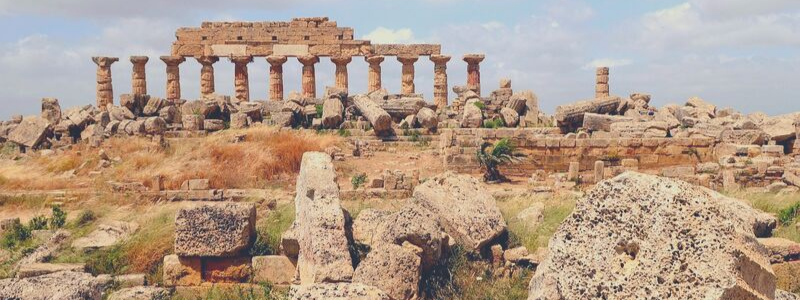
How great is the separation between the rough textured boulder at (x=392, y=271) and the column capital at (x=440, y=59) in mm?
25130

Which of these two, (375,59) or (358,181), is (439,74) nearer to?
(375,59)

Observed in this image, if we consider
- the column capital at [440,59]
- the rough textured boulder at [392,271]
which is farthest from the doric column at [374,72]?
the rough textured boulder at [392,271]

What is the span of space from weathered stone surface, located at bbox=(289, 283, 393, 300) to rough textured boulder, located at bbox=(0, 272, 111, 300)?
8.03 feet

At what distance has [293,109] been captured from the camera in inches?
868

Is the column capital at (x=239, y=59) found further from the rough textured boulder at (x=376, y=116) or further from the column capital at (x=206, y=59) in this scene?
the rough textured boulder at (x=376, y=116)

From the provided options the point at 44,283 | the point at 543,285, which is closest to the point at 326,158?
the point at 44,283

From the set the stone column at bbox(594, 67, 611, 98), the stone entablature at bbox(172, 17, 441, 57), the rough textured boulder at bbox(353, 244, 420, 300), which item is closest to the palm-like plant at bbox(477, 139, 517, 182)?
the rough textured boulder at bbox(353, 244, 420, 300)

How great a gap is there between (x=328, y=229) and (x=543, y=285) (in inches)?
110

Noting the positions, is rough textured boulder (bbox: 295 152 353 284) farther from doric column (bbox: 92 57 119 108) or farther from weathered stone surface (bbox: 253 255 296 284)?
doric column (bbox: 92 57 119 108)

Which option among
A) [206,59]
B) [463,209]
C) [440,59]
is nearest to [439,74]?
[440,59]

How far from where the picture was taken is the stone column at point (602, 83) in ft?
97.4

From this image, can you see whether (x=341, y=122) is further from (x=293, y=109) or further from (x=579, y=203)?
(x=579, y=203)

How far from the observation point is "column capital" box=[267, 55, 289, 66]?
32.0m

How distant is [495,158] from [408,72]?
18.0m
